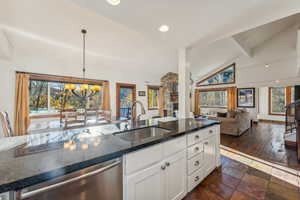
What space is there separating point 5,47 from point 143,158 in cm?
411

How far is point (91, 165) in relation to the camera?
2.75 feet

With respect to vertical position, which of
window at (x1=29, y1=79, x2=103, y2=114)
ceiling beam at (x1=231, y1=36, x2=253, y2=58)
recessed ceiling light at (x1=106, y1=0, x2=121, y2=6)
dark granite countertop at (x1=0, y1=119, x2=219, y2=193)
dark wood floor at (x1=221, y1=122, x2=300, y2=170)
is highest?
ceiling beam at (x1=231, y1=36, x2=253, y2=58)

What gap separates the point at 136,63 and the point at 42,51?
301 cm

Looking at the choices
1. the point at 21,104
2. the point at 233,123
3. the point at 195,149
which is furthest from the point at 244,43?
the point at 21,104

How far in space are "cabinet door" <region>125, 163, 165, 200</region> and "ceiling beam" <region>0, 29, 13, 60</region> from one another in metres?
3.97

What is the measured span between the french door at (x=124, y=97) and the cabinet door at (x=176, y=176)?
166 inches

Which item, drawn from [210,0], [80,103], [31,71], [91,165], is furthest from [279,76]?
[31,71]

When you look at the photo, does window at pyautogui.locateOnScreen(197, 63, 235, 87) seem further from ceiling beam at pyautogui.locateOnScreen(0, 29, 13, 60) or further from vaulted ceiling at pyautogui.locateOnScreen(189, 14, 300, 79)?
ceiling beam at pyautogui.locateOnScreen(0, 29, 13, 60)

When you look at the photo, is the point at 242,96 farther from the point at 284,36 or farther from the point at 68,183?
the point at 68,183

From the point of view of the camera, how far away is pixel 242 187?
1.88 metres

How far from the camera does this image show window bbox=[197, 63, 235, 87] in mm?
7508

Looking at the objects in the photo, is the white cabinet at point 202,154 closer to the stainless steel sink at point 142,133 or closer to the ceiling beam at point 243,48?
the stainless steel sink at point 142,133

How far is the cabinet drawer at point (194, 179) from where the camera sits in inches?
67.0

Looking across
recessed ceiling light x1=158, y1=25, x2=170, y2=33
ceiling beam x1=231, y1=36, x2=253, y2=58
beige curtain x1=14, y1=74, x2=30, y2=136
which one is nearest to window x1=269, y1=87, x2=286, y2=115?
ceiling beam x1=231, y1=36, x2=253, y2=58
